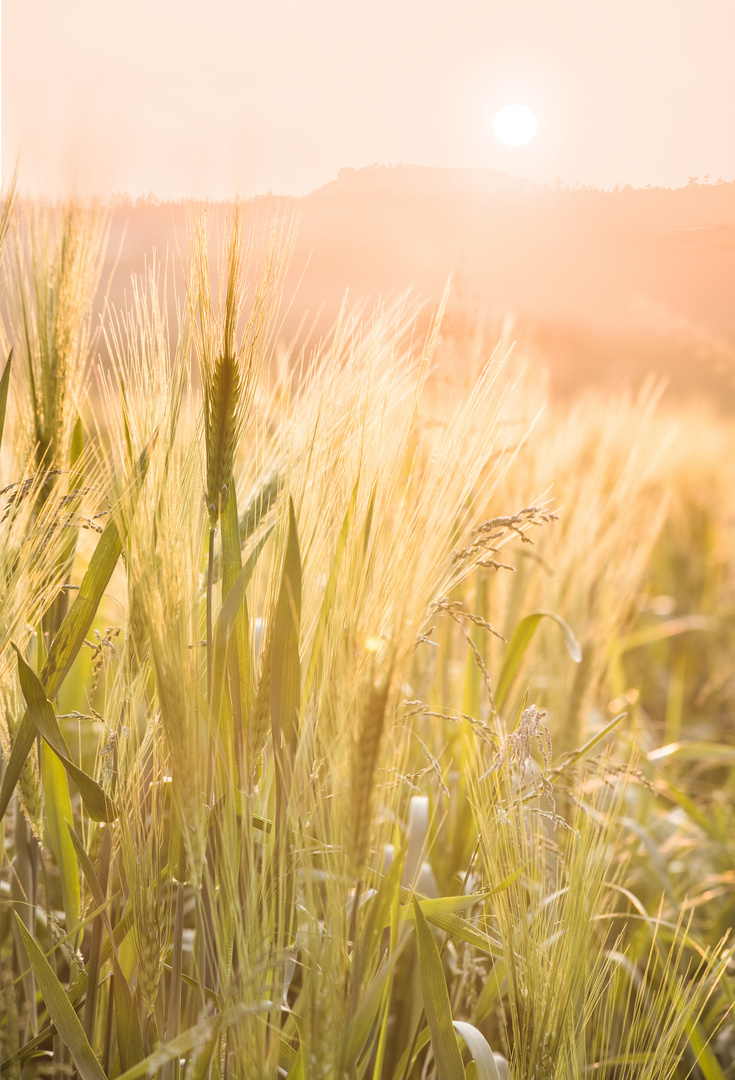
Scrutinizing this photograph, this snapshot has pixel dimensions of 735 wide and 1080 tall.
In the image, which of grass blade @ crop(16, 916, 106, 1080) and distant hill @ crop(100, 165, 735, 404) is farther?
distant hill @ crop(100, 165, 735, 404)

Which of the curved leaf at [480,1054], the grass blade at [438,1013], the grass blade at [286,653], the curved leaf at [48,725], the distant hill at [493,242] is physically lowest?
the curved leaf at [480,1054]

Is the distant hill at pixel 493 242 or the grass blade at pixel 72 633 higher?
the distant hill at pixel 493 242

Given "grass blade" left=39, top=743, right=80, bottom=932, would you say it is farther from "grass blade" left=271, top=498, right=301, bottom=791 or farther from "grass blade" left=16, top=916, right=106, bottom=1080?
"grass blade" left=271, top=498, right=301, bottom=791

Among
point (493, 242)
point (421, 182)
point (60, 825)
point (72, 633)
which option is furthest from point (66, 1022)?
point (493, 242)

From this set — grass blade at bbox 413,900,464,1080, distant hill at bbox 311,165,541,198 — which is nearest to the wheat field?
grass blade at bbox 413,900,464,1080

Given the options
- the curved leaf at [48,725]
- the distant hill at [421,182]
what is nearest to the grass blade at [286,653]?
the curved leaf at [48,725]

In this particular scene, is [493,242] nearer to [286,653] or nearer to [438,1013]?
[286,653]

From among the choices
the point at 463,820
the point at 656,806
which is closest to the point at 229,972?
the point at 463,820

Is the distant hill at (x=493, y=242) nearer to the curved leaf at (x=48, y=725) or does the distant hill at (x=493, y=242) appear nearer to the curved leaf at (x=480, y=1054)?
the curved leaf at (x=48, y=725)

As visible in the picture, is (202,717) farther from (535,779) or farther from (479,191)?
(479,191)

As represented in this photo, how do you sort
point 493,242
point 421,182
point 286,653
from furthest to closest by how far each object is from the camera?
point 493,242, point 421,182, point 286,653

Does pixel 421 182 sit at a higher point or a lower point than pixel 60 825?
higher

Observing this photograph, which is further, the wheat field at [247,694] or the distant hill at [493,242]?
the distant hill at [493,242]

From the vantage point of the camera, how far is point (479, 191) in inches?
33.0
